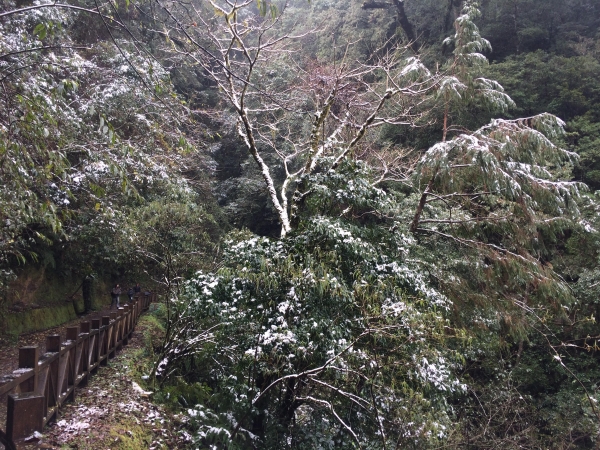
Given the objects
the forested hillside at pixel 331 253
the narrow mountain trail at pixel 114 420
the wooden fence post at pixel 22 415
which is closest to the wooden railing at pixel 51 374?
the wooden fence post at pixel 22 415

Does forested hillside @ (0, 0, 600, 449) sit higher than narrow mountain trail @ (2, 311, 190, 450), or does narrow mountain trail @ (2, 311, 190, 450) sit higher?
forested hillside @ (0, 0, 600, 449)

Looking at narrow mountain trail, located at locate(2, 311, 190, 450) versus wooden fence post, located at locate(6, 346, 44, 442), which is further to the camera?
narrow mountain trail, located at locate(2, 311, 190, 450)

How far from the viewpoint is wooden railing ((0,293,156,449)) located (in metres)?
2.90

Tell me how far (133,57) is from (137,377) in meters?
8.21

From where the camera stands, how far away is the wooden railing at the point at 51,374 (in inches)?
114

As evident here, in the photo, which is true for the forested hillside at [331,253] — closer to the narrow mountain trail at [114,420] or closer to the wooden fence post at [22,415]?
the narrow mountain trail at [114,420]

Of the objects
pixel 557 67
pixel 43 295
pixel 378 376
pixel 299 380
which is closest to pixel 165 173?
pixel 43 295

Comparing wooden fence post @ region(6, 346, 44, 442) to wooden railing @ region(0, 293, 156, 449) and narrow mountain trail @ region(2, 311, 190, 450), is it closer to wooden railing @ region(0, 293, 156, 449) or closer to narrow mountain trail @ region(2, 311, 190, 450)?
wooden railing @ region(0, 293, 156, 449)

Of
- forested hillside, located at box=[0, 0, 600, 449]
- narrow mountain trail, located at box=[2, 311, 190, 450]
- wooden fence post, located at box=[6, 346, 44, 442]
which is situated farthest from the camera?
forested hillside, located at box=[0, 0, 600, 449]

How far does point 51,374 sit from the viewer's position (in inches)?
162

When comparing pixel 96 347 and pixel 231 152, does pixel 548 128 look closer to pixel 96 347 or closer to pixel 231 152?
pixel 96 347

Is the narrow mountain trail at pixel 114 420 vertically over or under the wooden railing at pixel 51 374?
under

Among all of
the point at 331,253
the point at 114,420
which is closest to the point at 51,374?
the point at 114,420

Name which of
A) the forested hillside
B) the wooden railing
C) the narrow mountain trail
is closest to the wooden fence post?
the wooden railing
